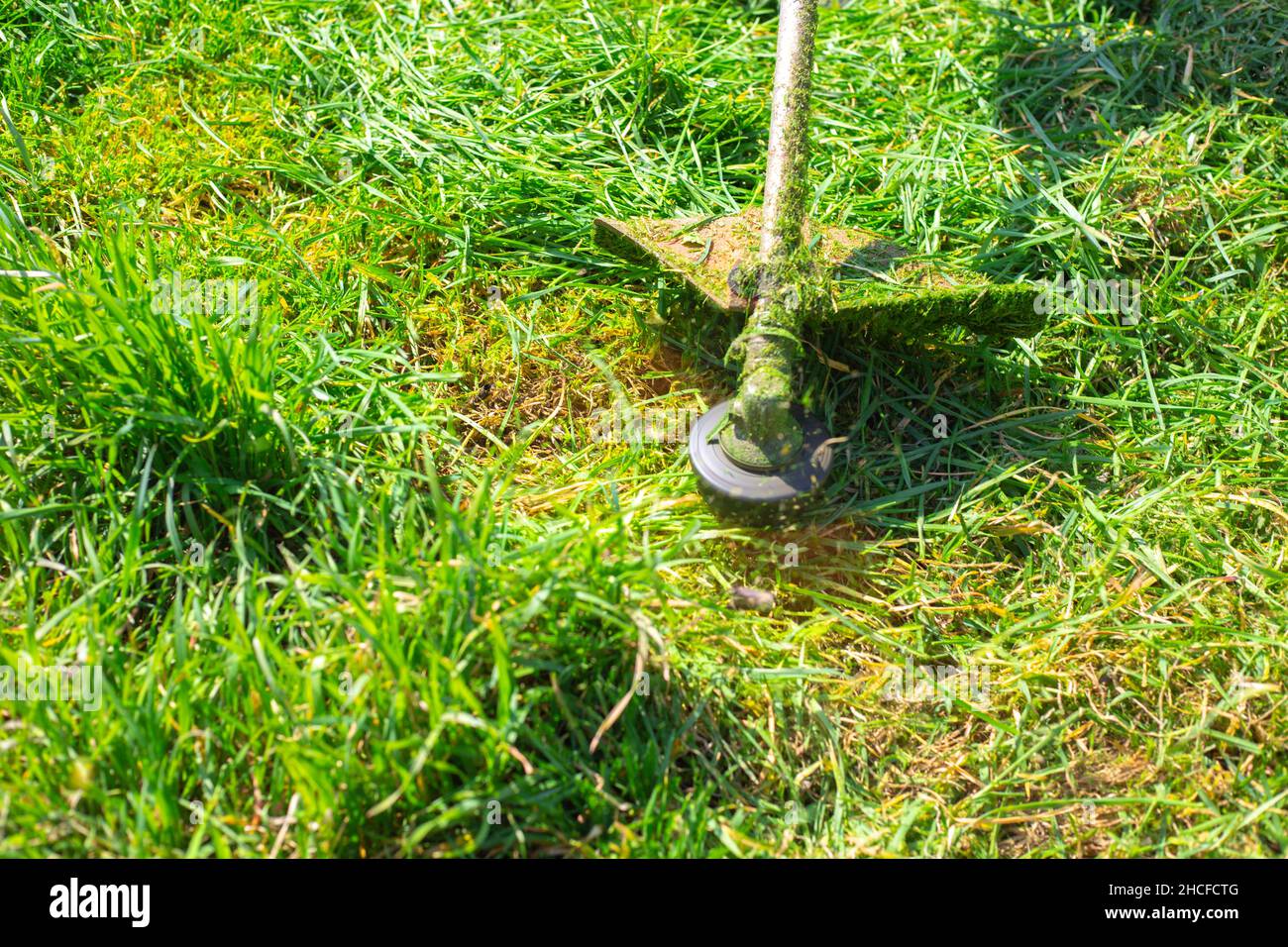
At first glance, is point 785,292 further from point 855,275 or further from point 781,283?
point 855,275

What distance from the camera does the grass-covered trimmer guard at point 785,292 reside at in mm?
2641

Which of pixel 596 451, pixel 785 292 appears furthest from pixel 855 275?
pixel 596 451

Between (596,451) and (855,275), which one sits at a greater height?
(855,275)

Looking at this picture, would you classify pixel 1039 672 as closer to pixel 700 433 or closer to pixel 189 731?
pixel 700 433

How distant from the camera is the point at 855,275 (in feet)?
9.59

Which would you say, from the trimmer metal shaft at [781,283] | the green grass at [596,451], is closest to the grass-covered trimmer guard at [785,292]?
the trimmer metal shaft at [781,283]

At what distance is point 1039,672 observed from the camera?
8.56ft

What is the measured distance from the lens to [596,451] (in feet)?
9.81

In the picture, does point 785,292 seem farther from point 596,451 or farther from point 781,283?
point 596,451

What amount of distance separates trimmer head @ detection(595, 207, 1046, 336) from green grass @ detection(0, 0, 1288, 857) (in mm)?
241

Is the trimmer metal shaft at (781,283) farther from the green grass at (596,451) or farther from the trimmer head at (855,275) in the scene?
the green grass at (596,451)

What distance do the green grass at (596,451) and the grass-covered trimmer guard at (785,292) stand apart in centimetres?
21

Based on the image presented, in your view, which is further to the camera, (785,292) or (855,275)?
(855,275)

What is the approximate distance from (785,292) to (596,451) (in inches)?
27.2
